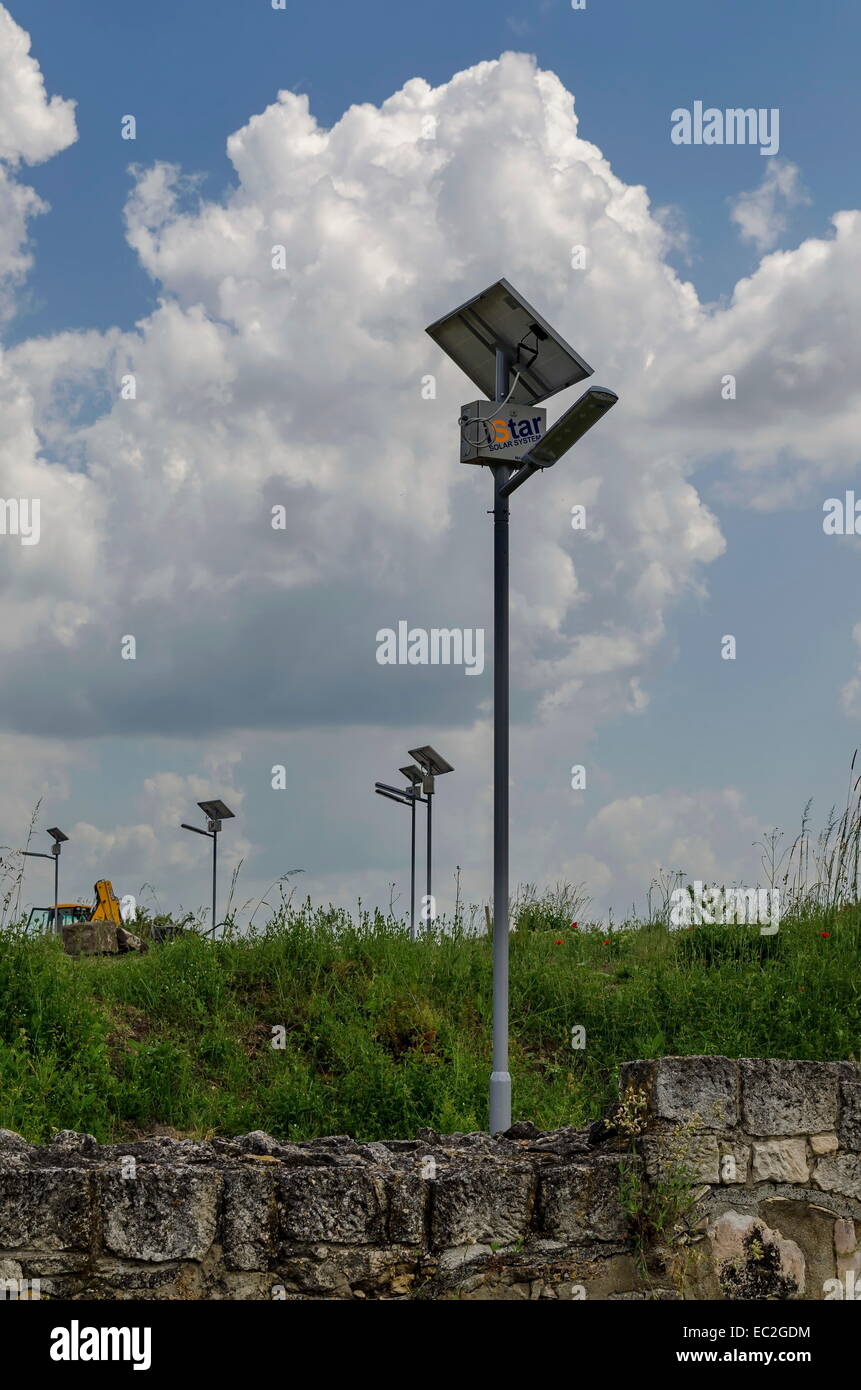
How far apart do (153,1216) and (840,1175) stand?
3093 mm

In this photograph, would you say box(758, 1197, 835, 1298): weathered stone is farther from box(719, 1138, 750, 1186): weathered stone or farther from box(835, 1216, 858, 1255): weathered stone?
box(719, 1138, 750, 1186): weathered stone

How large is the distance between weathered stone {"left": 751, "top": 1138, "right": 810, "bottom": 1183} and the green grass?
3.56 metres

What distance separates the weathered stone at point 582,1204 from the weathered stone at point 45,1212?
1906 millimetres

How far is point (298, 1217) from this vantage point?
539 centimetres

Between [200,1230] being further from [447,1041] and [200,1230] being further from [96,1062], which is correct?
[447,1041]

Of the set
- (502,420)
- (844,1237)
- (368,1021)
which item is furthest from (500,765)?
(844,1237)

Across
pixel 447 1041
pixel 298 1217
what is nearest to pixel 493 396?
pixel 447 1041

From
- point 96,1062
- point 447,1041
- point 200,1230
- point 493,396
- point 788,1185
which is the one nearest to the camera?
point 200,1230

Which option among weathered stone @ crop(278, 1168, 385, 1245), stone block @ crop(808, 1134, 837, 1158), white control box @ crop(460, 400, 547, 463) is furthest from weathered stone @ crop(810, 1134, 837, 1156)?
white control box @ crop(460, 400, 547, 463)

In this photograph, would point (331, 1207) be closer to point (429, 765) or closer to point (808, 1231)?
point (808, 1231)

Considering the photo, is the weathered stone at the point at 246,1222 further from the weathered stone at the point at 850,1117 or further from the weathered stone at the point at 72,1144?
the weathered stone at the point at 850,1117

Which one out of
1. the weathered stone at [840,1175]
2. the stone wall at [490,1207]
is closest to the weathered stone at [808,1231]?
the stone wall at [490,1207]

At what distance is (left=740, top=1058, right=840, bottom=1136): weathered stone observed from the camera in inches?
235
